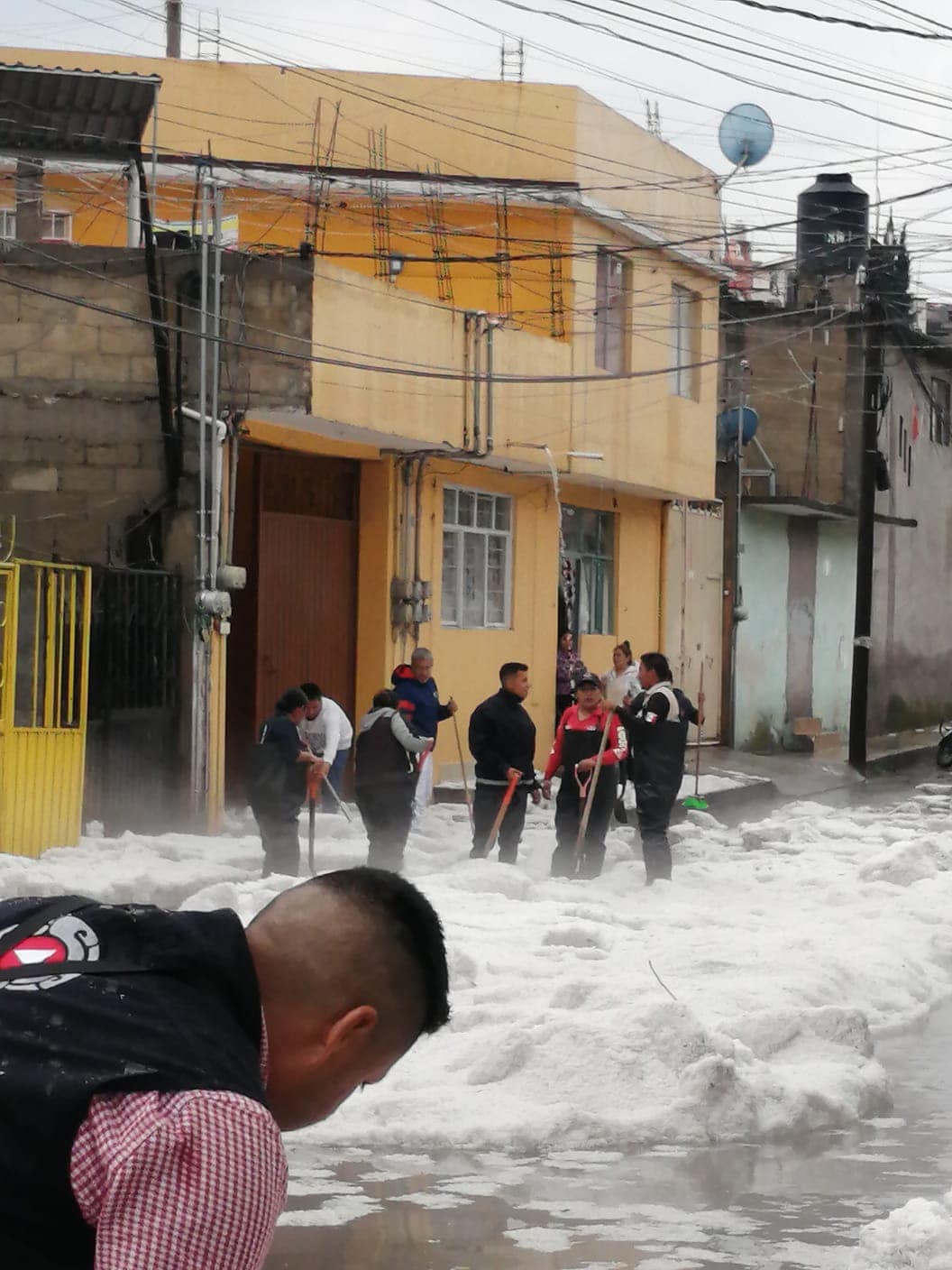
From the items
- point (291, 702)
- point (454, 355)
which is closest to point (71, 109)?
point (454, 355)

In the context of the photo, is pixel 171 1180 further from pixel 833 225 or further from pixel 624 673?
pixel 833 225

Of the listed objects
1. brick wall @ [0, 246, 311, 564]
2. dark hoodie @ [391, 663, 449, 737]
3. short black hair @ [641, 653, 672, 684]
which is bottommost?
dark hoodie @ [391, 663, 449, 737]

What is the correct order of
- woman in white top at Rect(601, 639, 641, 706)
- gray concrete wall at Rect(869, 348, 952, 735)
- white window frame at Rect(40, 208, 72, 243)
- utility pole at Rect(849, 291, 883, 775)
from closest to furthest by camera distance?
1. woman in white top at Rect(601, 639, 641, 706)
2. white window frame at Rect(40, 208, 72, 243)
3. utility pole at Rect(849, 291, 883, 775)
4. gray concrete wall at Rect(869, 348, 952, 735)

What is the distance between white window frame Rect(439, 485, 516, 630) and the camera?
874 inches

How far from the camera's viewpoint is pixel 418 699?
17078mm

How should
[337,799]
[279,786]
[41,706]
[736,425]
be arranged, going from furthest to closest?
[736,425]
[337,799]
[41,706]
[279,786]

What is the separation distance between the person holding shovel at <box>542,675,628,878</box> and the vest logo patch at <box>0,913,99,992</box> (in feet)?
42.2

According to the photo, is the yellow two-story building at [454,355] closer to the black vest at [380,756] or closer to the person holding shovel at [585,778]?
the person holding shovel at [585,778]

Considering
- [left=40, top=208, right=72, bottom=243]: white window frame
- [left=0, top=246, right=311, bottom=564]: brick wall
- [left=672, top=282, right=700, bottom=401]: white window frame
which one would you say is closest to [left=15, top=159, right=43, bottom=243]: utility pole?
[left=40, top=208, right=72, bottom=243]: white window frame

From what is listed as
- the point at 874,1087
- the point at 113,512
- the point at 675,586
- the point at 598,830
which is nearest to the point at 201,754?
the point at 113,512

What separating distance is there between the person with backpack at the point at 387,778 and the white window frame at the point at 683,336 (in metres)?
12.9

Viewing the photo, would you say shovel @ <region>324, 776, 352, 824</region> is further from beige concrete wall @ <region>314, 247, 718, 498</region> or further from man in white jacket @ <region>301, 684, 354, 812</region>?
beige concrete wall @ <region>314, 247, 718, 498</region>

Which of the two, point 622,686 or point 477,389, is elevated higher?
point 477,389

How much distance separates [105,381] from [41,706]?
3925 mm
